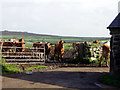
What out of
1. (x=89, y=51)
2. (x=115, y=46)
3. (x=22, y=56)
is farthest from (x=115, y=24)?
(x=22, y=56)

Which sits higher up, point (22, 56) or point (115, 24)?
point (115, 24)

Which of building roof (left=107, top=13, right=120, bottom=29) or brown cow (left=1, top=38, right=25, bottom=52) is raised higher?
building roof (left=107, top=13, right=120, bottom=29)

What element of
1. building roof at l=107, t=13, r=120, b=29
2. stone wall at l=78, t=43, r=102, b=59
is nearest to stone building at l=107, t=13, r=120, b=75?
building roof at l=107, t=13, r=120, b=29

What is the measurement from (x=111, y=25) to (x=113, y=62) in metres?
2.14

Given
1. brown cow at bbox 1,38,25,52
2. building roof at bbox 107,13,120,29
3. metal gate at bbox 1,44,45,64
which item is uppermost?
building roof at bbox 107,13,120,29

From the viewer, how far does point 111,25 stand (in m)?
10.7

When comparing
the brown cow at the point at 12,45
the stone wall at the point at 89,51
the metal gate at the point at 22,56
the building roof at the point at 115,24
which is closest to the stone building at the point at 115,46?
the building roof at the point at 115,24

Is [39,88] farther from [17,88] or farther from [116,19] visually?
[116,19]

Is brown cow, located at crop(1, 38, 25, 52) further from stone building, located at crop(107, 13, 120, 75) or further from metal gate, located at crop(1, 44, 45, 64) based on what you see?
stone building, located at crop(107, 13, 120, 75)

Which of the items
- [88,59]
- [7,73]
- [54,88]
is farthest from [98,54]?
[54,88]

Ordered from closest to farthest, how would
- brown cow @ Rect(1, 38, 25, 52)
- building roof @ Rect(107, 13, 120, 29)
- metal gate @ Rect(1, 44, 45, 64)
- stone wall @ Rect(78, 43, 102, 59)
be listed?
building roof @ Rect(107, 13, 120, 29)
metal gate @ Rect(1, 44, 45, 64)
stone wall @ Rect(78, 43, 102, 59)
brown cow @ Rect(1, 38, 25, 52)

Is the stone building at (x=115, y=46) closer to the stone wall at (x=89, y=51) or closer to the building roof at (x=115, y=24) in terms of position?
the building roof at (x=115, y=24)

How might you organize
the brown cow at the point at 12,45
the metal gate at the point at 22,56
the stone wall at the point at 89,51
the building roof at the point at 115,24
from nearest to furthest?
the building roof at the point at 115,24, the metal gate at the point at 22,56, the stone wall at the point at 89,51, the brown cow at the point at 12,45

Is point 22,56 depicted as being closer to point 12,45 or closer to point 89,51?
point 12,45
